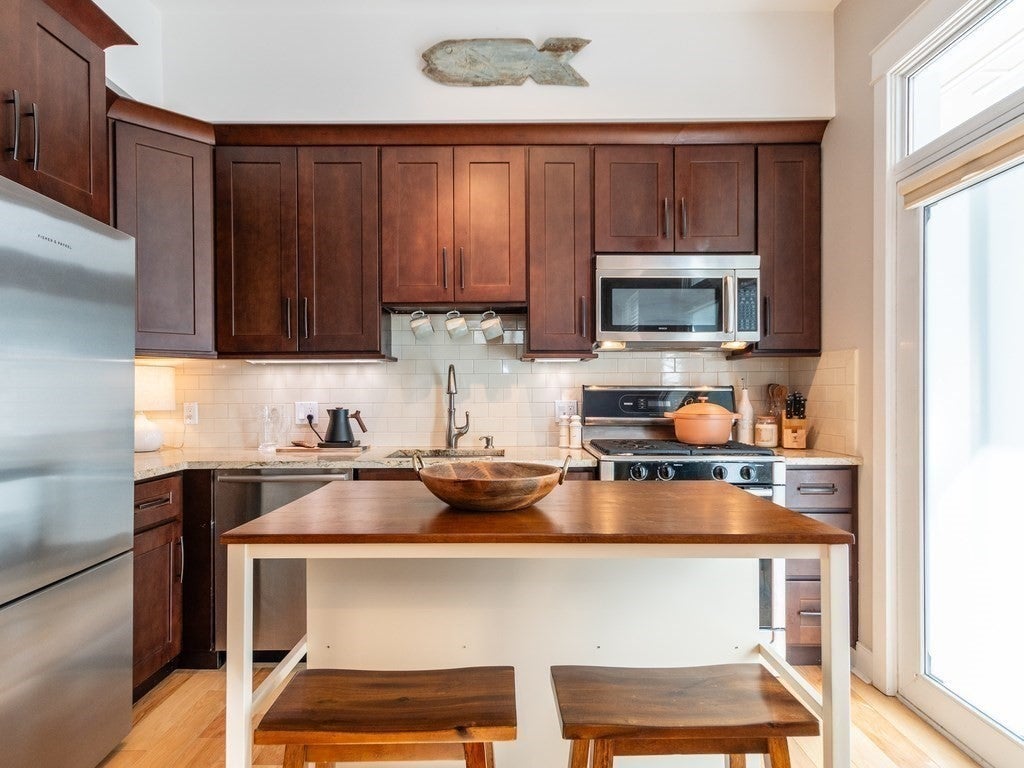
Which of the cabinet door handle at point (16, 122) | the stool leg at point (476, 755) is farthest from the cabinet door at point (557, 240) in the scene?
the stool leg at point (476, 755)

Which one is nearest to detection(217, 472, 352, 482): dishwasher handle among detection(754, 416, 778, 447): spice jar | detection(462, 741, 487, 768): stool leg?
detection(462, 741, 487, 768): stool leg

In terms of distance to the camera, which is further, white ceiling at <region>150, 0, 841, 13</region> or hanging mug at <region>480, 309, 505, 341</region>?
hanging mug at <region>480, 309, 505, 341</region>

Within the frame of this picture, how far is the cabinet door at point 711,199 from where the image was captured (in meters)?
3.12

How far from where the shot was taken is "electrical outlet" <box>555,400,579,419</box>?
343cm

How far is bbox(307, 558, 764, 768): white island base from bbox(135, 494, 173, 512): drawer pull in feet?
4.14

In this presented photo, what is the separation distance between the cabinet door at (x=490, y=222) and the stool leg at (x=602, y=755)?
2.22 metres

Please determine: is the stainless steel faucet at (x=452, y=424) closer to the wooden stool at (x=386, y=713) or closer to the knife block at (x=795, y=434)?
the knife block at (x=795, y=434)

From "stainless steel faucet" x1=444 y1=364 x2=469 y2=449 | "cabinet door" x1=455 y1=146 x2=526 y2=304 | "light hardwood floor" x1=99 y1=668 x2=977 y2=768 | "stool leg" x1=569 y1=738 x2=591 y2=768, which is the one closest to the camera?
"stool leg" x1=569 y1=738 x2=591 y2=768

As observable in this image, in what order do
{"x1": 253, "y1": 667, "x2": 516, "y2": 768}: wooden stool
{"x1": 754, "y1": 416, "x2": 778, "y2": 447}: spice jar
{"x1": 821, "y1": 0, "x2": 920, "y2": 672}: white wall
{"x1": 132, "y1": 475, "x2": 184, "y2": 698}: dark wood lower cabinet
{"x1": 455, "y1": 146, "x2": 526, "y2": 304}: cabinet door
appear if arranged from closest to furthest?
{"x1": 253, "y1": 667, "x2": 516, "y2": 768}: wooden stool < {"x1": 132, "y1": 475, "x2": 184, "y2": 698}: dark wood lower cabinet < {"x1": 821, "y1": 0, "x2": 920, "y2": 672}: white wall < {"x1": 455, "y1": 146, "x2": 526, "y2": 304}: cabinet door < {"x1": 754, "y1": 416, "x2": 778, "y2": 447}: spice jar

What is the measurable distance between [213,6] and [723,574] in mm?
3289

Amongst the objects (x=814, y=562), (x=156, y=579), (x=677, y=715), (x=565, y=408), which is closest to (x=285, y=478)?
(x=156, y=579)

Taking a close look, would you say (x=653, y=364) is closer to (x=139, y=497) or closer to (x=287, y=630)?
(x=287, y=630)

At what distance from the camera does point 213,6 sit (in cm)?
303

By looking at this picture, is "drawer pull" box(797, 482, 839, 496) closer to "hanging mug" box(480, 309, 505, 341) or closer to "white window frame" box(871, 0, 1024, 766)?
"white window frame" box(871, 0, 1024, 766)
